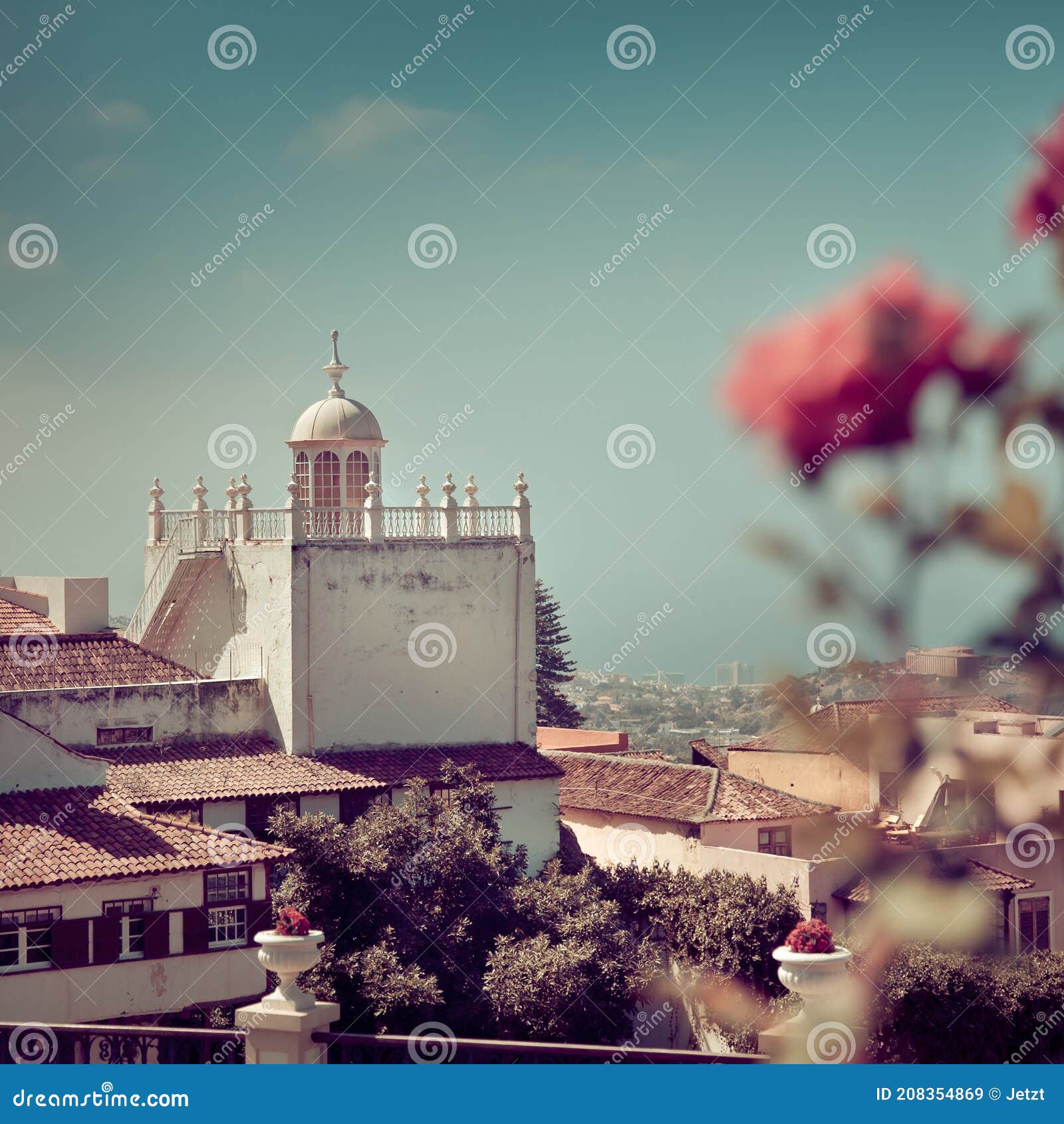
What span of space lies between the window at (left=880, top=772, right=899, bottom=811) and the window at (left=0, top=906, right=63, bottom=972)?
19445mm

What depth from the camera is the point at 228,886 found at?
21.6m

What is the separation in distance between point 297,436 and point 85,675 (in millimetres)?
7334

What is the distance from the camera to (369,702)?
28625 millimetres

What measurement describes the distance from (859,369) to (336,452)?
98.3 feet

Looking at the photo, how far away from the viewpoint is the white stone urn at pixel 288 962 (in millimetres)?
8727

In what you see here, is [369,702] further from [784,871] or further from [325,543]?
[784,871]

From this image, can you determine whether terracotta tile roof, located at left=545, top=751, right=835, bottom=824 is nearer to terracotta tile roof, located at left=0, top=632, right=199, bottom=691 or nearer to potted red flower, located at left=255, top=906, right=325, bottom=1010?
terracotta tile roof, located at left=0, top=632, right=199, bottom=691

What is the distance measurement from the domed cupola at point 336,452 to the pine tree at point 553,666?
22.9m

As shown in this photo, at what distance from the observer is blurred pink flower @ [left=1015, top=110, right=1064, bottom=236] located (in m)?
1.65

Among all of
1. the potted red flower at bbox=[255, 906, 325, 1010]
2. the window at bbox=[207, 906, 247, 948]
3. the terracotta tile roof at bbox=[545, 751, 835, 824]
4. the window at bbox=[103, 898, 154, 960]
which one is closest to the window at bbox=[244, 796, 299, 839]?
the window at bbox=[207, 906, 247, 948]

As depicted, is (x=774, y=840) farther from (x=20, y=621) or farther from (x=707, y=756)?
(x=20, y=621)

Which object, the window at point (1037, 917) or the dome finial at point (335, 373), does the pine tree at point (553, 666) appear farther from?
the window at point (1037, 917)

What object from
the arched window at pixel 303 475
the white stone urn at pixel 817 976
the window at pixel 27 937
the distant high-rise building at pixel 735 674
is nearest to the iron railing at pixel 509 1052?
the white stone urn at pixel 817 976
